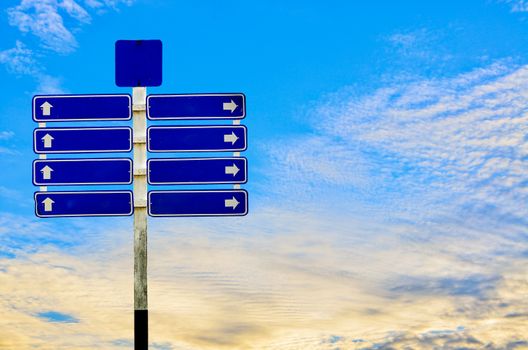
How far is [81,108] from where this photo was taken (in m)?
7.91

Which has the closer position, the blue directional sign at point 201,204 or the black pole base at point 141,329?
the black pole base at point 141,329

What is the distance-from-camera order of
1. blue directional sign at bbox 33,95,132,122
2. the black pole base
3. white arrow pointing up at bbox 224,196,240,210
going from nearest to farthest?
the black pole base → white arrow pointing up at bbox 224,196,240,210 → blue directional sign at bbox 33,95,132,122

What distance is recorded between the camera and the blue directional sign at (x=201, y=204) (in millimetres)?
7770

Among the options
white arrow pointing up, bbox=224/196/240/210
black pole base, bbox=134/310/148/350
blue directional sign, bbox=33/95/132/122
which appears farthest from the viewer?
blue directional sign, bbox=33/95/132/122

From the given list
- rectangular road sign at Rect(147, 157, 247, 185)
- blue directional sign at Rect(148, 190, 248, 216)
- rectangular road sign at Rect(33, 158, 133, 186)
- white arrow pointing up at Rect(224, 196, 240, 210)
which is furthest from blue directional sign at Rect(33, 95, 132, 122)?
white arrow pointing up at Rect(224, 196, 240, 210)

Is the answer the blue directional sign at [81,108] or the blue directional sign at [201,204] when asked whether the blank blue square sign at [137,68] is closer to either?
the blue directional sign at [81,108]

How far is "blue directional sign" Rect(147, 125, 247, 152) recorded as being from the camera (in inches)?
309

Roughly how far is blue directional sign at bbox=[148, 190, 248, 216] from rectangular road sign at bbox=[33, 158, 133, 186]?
1.50 feet

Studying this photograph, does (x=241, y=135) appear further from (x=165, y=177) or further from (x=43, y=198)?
(x=43, y=198)

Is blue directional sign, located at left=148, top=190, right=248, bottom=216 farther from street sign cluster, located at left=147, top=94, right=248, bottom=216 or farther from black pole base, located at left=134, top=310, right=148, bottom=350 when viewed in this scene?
black pole base, located at left=134, top=310, right=148, bottom=350

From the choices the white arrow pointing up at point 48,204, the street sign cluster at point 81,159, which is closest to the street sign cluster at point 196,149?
the street sign cluster at point 81,159

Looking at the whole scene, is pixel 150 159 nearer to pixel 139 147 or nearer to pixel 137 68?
pixel 139 147

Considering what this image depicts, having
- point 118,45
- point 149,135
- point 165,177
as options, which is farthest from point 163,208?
point 118,45

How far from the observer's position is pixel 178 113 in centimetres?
789
